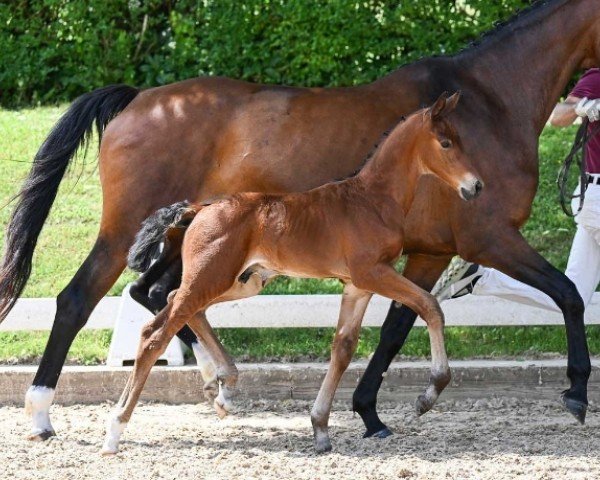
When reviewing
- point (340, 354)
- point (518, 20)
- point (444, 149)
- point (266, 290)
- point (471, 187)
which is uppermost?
point (518, 20)

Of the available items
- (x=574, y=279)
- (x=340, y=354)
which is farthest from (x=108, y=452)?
(x=574, y=279)

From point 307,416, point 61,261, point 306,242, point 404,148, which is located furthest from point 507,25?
point 61,261

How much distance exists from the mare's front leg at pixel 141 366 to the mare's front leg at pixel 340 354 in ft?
2.56

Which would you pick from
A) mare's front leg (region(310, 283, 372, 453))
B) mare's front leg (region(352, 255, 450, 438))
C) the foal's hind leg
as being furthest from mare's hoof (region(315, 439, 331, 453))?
the foal's hind leg

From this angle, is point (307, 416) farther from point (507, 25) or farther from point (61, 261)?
point (61, 261)

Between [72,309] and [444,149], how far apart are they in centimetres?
211

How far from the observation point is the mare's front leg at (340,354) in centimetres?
591

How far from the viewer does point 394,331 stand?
6570mm

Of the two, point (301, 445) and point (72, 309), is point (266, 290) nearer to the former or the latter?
point (72, 309)

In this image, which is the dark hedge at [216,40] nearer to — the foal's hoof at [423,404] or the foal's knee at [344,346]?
the foal's knee at [344,346]

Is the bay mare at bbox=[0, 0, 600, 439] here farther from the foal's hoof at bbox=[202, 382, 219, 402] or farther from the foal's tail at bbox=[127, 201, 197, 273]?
the foal's hoof at bbox=[202, 382, 219, 402]

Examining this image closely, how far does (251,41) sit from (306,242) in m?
5.75

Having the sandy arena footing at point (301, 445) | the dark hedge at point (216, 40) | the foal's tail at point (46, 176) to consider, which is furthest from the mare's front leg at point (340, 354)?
the dark hedge at point (216, 40)

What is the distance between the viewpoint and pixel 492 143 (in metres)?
6.30
